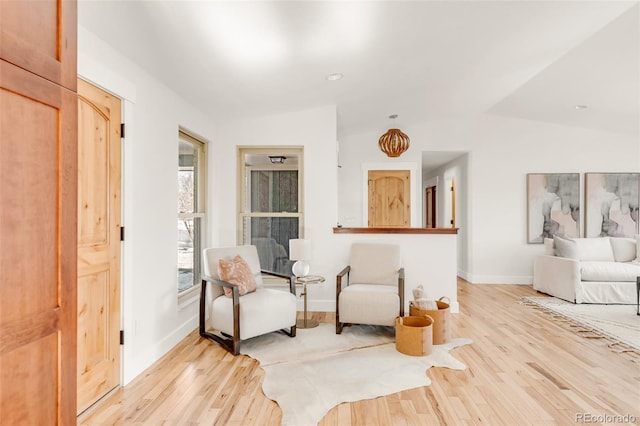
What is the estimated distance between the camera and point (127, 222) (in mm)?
2646

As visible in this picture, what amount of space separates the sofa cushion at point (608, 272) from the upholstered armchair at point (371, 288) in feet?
9.06

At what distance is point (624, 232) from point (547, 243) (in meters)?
1.67

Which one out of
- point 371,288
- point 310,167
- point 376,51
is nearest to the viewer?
point 376,51

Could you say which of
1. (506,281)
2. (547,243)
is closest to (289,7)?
(547,243)

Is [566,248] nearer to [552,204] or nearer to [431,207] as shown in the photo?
[552,204]

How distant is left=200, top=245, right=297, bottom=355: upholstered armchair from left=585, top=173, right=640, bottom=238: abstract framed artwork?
5.44 m

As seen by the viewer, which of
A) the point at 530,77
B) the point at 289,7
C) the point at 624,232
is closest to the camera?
the point at 289,7

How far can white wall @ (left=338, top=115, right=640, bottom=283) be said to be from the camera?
245 inches

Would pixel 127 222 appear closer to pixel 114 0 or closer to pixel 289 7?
pixel 114 0

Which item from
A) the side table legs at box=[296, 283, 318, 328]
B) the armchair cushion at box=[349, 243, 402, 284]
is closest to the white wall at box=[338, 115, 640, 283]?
the armchair cushion at box=[349, 243, 402, 284]

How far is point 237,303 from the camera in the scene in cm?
309

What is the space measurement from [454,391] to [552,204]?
502 cm

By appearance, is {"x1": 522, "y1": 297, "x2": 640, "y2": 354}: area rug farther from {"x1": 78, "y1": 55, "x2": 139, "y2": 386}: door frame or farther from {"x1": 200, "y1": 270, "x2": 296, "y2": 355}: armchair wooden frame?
{"x1": 78, "y1": 55, "x2": 139, "y2": 386}: door frame

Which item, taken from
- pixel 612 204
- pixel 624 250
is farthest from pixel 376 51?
pixel 612 204
